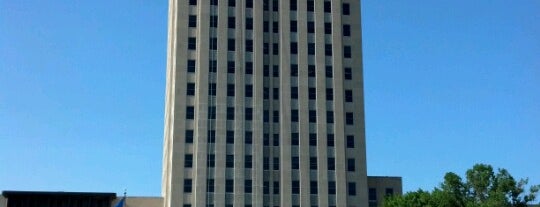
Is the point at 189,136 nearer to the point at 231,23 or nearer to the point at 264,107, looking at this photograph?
the point at 264,107


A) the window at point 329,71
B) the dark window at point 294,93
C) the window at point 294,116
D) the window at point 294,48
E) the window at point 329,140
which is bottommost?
the window at point 329,140

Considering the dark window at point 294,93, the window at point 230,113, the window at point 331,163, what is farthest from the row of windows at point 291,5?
the window at point 331,163

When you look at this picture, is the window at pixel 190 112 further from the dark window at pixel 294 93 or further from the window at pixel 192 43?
the dark window at pixel 294 93

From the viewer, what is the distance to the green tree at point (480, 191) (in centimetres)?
8388

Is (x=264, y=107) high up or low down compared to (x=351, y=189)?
up

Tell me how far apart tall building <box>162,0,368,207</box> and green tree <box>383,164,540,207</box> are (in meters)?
23.1

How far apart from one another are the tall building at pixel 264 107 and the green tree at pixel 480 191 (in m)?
23.1

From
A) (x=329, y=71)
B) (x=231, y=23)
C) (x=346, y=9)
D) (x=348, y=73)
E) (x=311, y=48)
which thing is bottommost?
(x=329, y=71)

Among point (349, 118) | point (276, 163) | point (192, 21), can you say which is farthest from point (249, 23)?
point (276, 163)

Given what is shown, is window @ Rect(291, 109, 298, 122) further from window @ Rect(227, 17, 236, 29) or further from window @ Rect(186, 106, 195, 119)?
window @ Rect(227, 17, 236, 29)

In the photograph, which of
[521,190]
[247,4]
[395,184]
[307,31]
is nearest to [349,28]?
[307,31]

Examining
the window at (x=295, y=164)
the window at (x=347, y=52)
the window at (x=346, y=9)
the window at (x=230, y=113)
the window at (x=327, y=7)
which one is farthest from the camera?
the window at (x=346, y=9)

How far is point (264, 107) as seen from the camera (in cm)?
10981

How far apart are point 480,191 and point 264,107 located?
32.8m
